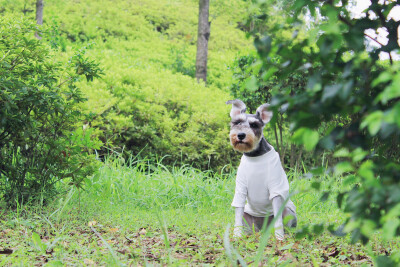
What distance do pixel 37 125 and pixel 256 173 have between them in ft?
8.07

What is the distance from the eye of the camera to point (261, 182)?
13.5 feet

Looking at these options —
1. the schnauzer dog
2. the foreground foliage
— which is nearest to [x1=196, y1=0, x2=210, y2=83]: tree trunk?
the schnauzer dog

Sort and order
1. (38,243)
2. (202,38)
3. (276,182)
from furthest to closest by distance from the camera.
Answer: (202,38) → (276,182) → (38,243)

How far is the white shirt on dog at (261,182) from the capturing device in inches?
160

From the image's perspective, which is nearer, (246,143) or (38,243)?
(38,243)

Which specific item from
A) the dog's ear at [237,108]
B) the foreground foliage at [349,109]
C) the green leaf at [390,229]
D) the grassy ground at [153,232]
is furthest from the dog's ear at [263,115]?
the green leaf at [390,229]

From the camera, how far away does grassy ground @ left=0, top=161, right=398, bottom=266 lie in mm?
3242

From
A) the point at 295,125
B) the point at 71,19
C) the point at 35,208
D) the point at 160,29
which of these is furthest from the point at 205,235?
the point at 160,29

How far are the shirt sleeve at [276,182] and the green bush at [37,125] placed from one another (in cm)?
192

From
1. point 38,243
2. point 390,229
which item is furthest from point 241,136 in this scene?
point 390,229

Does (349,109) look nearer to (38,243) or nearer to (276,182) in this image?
(276,182)

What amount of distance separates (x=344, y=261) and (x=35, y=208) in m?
3.17

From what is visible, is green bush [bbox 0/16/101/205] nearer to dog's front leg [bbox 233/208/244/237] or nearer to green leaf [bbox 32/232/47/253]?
green leaf [bbox 32/232/47/253]

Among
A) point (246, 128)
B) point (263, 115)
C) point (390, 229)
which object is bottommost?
point (246, 128)
